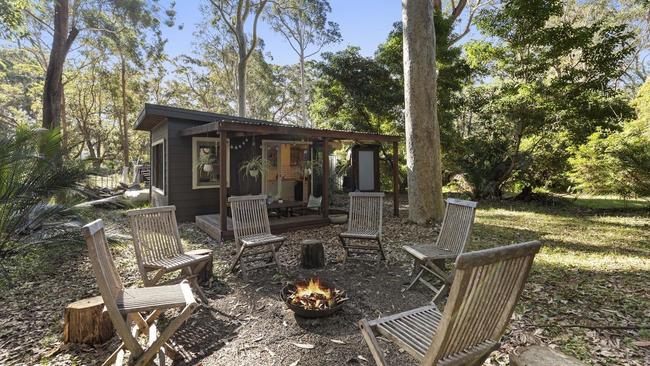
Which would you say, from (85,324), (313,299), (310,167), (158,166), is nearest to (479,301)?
(313,299)

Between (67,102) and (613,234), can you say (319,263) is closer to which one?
(613,234)

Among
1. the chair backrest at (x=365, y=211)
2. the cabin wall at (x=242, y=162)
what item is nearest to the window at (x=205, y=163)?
the cabin wall at (x=242, y=162)

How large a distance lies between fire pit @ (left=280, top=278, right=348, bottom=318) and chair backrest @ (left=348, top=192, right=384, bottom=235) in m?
1.84

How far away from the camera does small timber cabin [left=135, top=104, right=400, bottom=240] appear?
697cm

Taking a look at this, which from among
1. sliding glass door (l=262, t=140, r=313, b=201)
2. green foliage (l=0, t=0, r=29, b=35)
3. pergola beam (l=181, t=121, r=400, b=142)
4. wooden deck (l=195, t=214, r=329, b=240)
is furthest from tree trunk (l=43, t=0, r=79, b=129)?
sliding glass door (l=262, t=140, r=313, b=201)

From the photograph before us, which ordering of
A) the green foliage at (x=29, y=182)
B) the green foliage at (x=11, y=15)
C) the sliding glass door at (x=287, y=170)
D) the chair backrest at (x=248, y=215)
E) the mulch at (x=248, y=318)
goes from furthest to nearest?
1. the sliding glass door at (x=287, y=170)
2. the green foliage at (x=11, y=15)
3. the chair backrest at (x=248, y=215)
4. the green foliage at (x=29, y=182)
5. the mulch at (x=248, y=318)

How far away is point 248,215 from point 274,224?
209 cm

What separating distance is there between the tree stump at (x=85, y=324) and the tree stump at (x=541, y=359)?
3.02 m

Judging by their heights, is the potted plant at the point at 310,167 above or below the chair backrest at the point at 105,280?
above

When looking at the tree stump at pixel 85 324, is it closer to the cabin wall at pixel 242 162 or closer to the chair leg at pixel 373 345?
the chair leg at pixel 373 345

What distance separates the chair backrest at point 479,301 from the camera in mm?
1558

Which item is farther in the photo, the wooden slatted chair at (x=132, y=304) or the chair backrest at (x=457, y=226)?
the chair backrest at (x=457, y=226)

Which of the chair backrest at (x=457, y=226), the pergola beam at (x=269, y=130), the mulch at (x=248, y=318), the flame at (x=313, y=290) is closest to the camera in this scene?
the mulch at (x=248, y=318)

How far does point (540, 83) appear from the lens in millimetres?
10086
